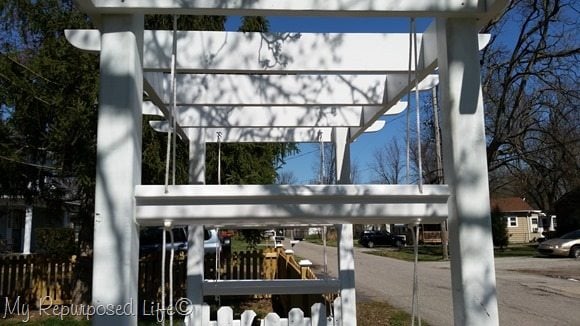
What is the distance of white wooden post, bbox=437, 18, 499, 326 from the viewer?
6.49ft

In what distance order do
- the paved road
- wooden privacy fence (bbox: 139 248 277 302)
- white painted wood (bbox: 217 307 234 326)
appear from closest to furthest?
white painted wood (bbox: 217 307 234 326), the paved road, wooden privacy fence (bbox: 139 248 277 302)

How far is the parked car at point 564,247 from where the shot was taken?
26625 mm

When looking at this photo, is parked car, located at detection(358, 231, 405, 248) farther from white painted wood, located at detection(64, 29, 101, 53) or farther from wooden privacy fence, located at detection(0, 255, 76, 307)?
white painted wood, located at detection(64, 29, 101, 53)

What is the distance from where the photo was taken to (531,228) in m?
54.4

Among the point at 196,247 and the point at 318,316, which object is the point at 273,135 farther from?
the point at 318,316

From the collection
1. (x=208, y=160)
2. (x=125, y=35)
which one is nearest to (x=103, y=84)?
(x=125, y=35)

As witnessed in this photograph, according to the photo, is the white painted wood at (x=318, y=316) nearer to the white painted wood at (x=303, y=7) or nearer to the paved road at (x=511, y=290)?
the white painted wood at (x=303, y=7)

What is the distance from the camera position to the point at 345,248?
491 centimetres

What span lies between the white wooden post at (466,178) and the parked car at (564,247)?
2804 centimetres

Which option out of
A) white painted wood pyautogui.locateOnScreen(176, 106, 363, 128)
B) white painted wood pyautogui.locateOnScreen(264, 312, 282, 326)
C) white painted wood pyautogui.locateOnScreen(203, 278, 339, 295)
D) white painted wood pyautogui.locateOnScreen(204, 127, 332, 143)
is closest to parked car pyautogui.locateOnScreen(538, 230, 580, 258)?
white painted wood pyautogui.locateOnScreen(204, 127, 332, 143)

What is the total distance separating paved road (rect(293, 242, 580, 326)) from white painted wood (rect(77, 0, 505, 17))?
8.83 meters

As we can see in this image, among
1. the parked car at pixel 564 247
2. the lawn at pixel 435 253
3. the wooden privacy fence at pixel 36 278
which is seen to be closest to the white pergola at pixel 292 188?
the wooden privacy fence at pixel 36 278

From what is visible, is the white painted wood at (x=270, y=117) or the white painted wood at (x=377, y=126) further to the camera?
the white painted wood at (x=377, y=126)

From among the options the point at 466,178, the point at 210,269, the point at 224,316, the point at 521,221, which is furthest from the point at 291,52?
the point at 521,221
